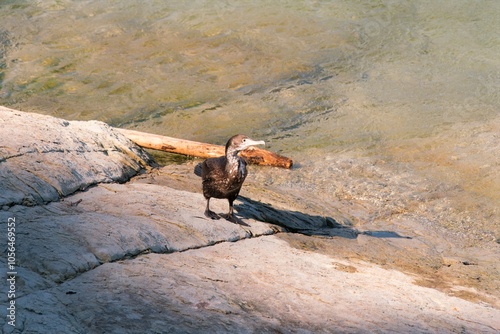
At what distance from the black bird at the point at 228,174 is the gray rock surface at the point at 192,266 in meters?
0.30

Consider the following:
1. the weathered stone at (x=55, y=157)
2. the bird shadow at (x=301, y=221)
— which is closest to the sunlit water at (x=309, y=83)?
the bird shadow at (x=301, y=221)

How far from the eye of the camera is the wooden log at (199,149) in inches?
380

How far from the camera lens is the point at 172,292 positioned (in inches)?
179

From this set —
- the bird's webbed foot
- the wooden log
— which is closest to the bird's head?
the bird's webbed foot

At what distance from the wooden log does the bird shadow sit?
1.84 m

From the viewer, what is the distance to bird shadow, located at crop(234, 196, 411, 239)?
7367mm

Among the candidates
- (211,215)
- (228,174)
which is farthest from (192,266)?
(228,174)

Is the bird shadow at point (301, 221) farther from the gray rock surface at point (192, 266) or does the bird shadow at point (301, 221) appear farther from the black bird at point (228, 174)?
the black bird at point (228, 174)

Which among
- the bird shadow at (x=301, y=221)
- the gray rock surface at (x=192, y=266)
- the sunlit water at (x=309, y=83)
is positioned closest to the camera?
the gray rock surface at (x=192, y=266)

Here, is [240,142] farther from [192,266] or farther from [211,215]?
[192,266]

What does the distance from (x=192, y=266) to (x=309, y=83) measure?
8.42 metres

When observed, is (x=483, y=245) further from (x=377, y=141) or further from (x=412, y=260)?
(x=377, y=141)

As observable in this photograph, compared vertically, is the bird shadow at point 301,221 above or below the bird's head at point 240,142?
below

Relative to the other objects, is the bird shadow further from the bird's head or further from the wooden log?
the wooden log
